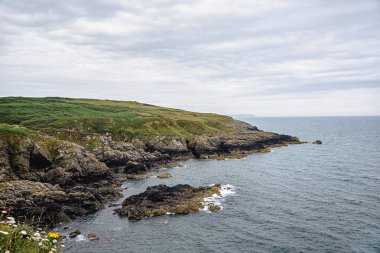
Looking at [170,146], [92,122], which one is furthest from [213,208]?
[92,122]

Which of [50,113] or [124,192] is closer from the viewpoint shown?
[124,192]

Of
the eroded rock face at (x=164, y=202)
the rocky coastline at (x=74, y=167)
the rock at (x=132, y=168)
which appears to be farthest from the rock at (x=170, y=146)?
the eroded rock face at (x=164, y=202)

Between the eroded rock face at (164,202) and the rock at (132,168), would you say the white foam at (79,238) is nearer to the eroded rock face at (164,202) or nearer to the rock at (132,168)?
the eroded rock face at (164,202)

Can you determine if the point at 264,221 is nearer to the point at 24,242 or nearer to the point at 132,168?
the point at 24,242

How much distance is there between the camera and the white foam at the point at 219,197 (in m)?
57.0

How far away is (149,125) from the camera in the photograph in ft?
404

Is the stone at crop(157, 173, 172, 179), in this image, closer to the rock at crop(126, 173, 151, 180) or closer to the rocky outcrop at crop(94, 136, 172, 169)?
the rock at crop(126, 173, 151, 180)

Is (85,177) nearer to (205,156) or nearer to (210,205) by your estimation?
(210,205)

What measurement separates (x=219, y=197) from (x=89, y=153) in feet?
113

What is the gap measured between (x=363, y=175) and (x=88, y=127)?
8587 cm

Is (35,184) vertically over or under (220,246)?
over

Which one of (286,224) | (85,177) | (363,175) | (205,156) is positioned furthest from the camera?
(205,156)

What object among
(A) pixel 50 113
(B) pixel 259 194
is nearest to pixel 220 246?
(B) pixel 259 194

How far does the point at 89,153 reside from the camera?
259 feet
